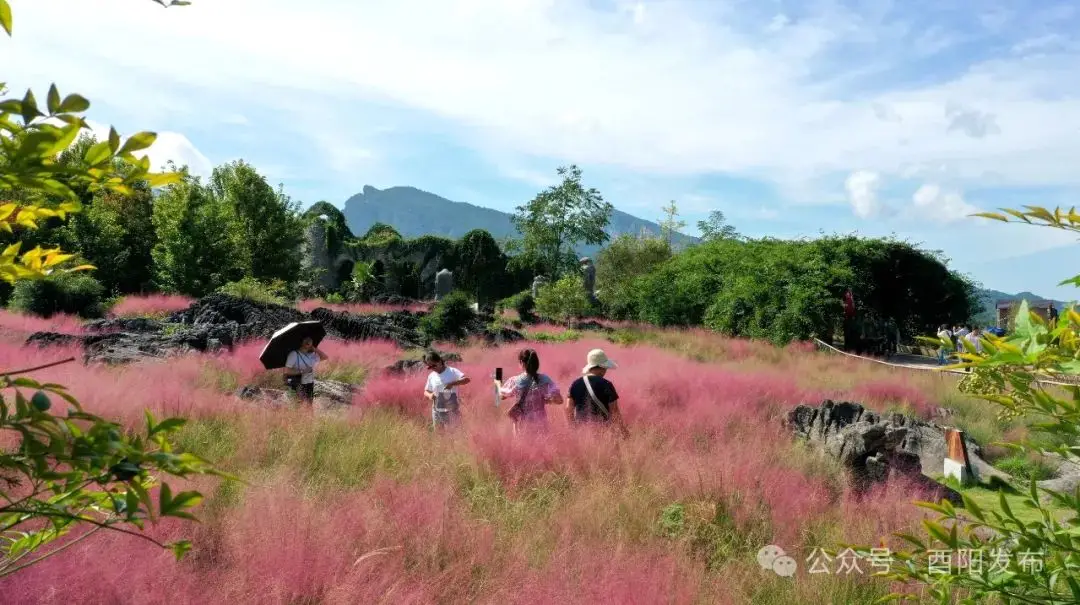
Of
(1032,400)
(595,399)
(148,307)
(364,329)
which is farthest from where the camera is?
(148,307)

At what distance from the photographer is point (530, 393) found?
20.8 feet

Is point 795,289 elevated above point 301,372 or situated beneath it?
elevated above

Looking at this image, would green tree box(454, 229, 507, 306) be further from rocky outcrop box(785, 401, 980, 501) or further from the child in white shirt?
the child in white shirt

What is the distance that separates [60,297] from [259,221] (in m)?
9.86

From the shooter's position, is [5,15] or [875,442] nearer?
[5,15]

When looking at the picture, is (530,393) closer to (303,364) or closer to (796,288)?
(303,364)

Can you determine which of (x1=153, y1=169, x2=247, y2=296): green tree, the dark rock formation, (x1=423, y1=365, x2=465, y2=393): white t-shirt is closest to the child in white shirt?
(x1=423, y1=365, x2=465, y2=393): white t-shirt

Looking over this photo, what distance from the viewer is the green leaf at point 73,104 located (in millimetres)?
1177

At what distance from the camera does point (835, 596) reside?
360 centimetres

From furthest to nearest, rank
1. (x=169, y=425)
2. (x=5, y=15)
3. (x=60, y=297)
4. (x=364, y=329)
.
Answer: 1. (x=60, y=297)
2. (x=364, y=329)
3. (x=169, y=425)
4. (x=5, y=15)

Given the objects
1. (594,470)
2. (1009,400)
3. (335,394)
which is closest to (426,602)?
(594,470)

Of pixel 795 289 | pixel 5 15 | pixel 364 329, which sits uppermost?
pixel 795 289

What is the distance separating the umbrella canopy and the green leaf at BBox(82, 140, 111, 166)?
760cm

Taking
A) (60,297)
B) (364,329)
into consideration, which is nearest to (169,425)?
(364,329)
